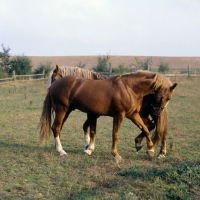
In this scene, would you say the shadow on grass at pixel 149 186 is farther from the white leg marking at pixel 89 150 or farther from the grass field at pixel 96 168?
the white leg marking at pixel 89 150

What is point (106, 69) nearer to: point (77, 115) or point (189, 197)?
point (77, 115)

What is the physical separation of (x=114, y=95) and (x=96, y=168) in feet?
5.15

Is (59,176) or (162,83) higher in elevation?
(162,83)

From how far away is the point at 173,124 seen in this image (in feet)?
36.0

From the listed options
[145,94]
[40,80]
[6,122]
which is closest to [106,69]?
[40,80]

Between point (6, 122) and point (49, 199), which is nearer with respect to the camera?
point (49, 199)

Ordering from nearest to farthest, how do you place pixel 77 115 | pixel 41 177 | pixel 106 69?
pixel 41 177, pixel 77 115, pixel 106 69

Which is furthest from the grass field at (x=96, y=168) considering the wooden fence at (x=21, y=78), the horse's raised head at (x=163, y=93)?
the wooden fence at (x=21, y=78)

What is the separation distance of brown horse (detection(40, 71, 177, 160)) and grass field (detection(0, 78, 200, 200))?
20.9 inches

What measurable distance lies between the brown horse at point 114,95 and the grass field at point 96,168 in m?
0.53

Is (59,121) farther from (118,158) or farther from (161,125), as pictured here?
(161,125)


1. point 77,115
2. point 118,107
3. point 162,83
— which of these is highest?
point 162,83

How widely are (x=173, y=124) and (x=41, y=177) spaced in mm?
6604

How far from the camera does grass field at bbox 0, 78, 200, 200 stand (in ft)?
14.7
